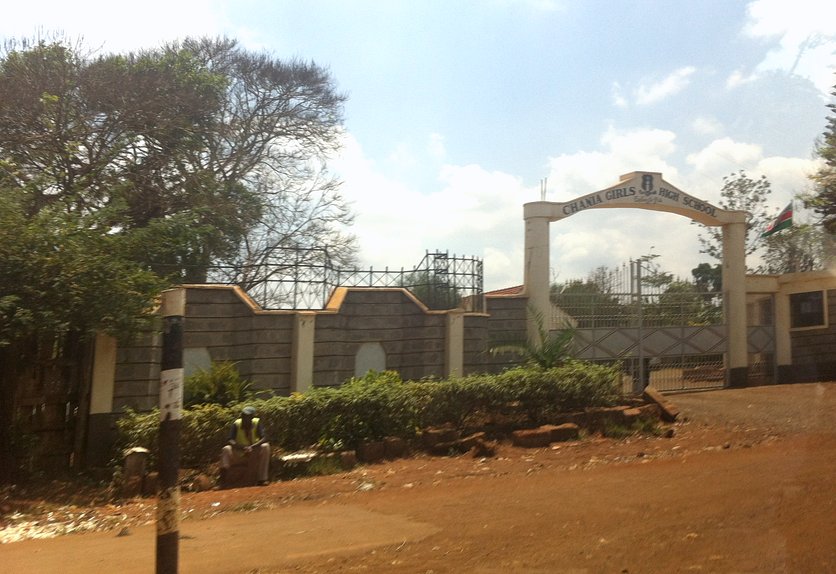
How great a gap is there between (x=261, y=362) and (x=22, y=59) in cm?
890

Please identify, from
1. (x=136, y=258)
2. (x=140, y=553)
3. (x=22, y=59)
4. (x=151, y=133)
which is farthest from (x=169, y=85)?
(x=140, y=553)

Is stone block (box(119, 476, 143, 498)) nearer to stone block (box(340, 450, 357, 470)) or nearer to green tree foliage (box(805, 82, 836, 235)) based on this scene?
stone block (box(340, 450, 357, 470))

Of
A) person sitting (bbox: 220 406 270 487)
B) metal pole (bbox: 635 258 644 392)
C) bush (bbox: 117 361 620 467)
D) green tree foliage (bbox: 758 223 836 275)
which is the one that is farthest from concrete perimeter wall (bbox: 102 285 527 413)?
green tree foliage (bbox: 758 223 836 275)

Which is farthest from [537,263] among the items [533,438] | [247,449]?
[247,449]

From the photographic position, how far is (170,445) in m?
4.48

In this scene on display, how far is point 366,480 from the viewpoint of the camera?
942cm

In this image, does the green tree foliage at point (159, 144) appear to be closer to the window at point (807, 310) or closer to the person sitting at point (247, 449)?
the person sitting at point (247, 449)

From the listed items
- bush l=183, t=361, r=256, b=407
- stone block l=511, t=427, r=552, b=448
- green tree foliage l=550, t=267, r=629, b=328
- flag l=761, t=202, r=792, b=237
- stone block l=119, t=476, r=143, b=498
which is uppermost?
flag l=761, t=202, r=792, b=237

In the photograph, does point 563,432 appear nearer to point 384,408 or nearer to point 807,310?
point 384,408

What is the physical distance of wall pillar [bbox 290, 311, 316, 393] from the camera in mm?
11984

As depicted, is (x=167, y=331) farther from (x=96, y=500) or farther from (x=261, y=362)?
(x=261, y=362)

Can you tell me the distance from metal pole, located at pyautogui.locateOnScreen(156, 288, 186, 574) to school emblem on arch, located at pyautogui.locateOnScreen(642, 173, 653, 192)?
13515mm

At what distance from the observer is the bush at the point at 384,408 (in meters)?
9.68

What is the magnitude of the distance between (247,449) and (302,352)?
2.89m
